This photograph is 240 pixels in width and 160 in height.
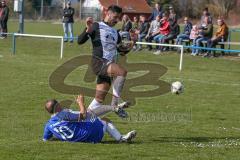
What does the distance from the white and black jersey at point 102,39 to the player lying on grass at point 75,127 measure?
124 centimetres

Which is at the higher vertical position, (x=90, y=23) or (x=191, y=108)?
(x=90, y=23)

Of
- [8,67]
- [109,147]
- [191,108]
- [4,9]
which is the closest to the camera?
[109,147]

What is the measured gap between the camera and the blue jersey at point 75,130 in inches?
359

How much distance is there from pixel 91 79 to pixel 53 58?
762 centimetres

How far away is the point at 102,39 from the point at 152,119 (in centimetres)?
250

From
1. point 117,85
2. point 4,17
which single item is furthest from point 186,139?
point 4,17

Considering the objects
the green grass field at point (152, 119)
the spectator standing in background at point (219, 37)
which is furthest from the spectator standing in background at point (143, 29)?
the green grass field at point (152, 119)

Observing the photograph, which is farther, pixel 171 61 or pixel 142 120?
pixel 171 61

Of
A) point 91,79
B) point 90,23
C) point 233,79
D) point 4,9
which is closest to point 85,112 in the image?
point 90,23

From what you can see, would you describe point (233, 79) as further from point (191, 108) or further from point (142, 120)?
point (142, 120)

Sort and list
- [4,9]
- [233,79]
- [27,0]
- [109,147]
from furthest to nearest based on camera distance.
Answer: [27,0] < [4,9] < [233,79] < [109,147]

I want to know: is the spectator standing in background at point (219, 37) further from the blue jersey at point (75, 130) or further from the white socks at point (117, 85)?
the blue jersey at point (75, 130)

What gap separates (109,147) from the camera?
8977mm

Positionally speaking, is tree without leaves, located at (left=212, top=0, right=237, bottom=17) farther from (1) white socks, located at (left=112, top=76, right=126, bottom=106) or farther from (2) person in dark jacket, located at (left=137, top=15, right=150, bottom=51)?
(1) white socks, located at (left=112, top=76, right=126, bottom=106)
